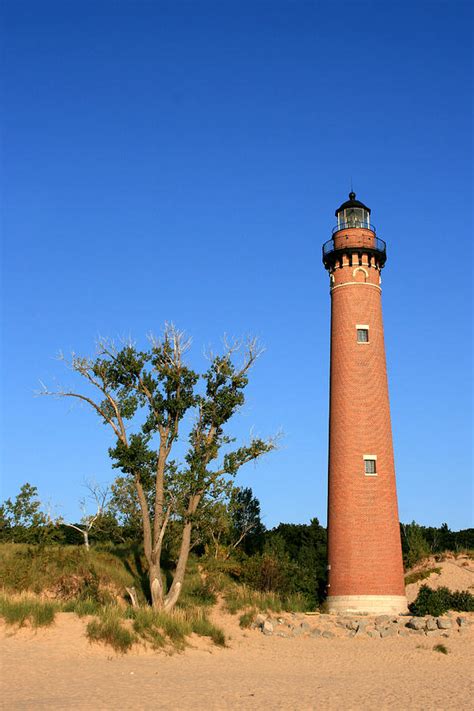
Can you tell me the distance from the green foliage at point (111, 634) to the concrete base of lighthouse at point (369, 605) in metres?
14.0

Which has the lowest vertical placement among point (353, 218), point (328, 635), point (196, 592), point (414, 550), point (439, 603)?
point (328, 635)

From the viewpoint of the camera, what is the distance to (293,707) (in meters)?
15.7

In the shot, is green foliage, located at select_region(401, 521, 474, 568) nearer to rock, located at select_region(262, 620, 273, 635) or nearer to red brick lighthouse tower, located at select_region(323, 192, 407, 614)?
red brick lighthouse tower, located at select_region(323, 192, 407, 614)

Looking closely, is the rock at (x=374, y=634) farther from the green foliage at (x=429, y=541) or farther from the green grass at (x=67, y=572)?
the green foliage at (x=429, y=541)

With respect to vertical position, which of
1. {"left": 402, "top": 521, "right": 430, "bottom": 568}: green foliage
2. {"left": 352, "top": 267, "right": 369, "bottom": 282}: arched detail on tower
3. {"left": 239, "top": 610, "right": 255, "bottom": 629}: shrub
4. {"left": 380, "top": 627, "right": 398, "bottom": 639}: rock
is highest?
{"left": 352, "top": 267, "right": 369, "bottom": 282}: arched detail on tower

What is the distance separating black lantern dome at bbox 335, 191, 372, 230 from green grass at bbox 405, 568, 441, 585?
21.3 metres

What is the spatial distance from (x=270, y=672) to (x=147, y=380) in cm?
1330

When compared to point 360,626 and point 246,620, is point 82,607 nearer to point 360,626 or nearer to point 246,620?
point 246,620

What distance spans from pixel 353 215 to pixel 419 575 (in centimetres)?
2221

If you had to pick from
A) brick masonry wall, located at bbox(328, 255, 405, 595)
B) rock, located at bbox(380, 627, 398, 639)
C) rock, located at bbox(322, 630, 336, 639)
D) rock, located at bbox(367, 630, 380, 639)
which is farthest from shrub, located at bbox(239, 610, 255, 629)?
rock, located at bbox(380, 627, 398, 639)

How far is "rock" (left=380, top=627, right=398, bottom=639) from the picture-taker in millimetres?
29625

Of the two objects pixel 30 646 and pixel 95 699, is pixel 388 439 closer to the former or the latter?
pixel 30 646

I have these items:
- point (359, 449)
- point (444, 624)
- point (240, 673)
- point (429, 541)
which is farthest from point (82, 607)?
point (429, 541)

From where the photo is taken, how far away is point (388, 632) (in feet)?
97.7
